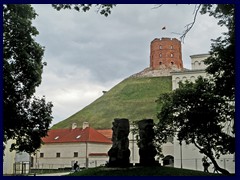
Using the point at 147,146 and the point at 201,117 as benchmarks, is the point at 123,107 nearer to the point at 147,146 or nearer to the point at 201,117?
the point at 201,117

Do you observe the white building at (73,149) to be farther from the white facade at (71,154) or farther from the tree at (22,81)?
the tree at (22,81)

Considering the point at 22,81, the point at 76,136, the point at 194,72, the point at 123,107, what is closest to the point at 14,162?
the point at 22,81

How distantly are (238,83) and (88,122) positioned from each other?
24.6 feet

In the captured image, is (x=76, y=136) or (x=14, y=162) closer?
(x=14, y=162)

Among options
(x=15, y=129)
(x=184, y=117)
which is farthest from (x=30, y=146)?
(x=184, y=117)

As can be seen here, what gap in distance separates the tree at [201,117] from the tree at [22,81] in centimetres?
344

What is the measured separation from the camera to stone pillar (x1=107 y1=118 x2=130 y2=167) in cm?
871

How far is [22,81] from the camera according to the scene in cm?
866

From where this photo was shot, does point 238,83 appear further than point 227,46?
No

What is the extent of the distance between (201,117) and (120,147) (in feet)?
7.65

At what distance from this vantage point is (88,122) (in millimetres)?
13305

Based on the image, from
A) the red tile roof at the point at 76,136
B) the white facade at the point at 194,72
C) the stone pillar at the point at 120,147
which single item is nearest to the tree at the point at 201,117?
the white facade at the point at 194,72

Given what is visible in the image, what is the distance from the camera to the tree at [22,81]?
7.98 m
